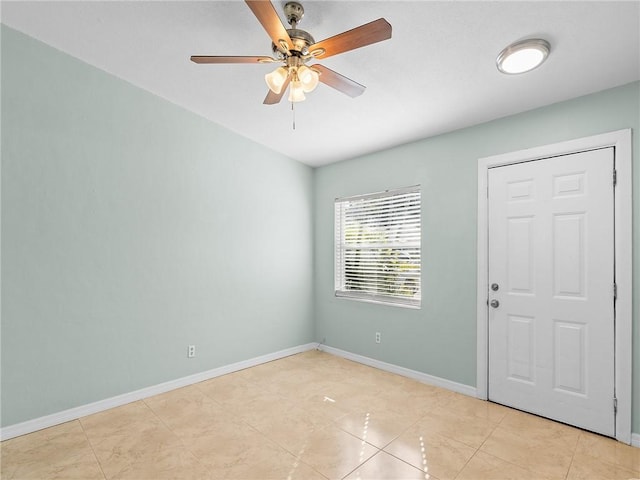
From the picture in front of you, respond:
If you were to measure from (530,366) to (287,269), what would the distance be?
2802mm

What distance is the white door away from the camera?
2.41 m

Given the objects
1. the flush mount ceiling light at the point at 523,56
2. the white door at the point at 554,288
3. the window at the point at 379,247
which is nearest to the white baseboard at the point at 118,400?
the window at the point at 379,247

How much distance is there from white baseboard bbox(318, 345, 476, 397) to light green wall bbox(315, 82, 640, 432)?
5cm

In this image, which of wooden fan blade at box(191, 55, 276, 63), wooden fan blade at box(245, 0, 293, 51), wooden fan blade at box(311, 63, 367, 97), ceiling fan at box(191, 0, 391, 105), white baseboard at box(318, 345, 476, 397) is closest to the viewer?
wooden fan blade at box(245, 0, 293, 51)

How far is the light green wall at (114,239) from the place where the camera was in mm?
2359

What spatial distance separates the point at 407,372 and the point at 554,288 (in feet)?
5.53

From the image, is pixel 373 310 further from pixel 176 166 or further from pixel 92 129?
pixel 92 129

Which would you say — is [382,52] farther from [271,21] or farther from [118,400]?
[118,400]

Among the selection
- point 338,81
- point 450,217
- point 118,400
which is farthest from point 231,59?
point 118,400

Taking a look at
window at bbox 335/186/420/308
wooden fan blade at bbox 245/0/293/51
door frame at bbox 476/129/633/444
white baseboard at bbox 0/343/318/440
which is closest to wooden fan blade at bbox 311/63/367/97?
wooden fan blade at bbox 245/0/293/51

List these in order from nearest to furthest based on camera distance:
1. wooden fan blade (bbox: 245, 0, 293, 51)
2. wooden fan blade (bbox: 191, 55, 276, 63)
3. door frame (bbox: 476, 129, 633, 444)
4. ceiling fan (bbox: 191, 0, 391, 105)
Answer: wooden fan blade (bbox: 245, 0, 293, 51) → ceiling fan (bbox: 191, 0, 391, 105) → wooden fan blade (bbox: 191, 55, 276, 63) → door frame (bbox: 476, 129, 633, 444)

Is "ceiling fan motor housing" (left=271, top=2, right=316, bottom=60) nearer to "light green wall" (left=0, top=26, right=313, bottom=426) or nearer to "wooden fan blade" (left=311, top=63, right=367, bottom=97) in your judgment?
"wooden fan blade" (left=311, top=63, right=367, bottom=97)

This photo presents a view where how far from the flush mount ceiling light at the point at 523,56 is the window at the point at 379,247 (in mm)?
1501

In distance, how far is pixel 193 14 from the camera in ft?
6.49
